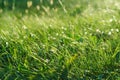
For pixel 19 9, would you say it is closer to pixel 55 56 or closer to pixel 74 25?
pixel 74 25

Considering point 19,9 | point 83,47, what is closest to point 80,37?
point 83,47

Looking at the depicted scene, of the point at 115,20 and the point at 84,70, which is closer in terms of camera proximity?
the point at 84,70

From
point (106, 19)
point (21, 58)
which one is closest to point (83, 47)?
point (21, 58)

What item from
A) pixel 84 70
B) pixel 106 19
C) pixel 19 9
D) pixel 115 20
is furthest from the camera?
pixel 19 9

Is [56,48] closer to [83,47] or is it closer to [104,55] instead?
[83,47]

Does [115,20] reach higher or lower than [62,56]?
higher

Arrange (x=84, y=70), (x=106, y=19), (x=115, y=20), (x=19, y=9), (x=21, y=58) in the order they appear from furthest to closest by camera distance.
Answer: (x=19, y=9), (x=106, y=19), (x=115, y=20), (x=21, y=58), (x=84, y=70)

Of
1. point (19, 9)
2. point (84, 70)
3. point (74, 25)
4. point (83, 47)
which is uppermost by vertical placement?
point (19, 9)
